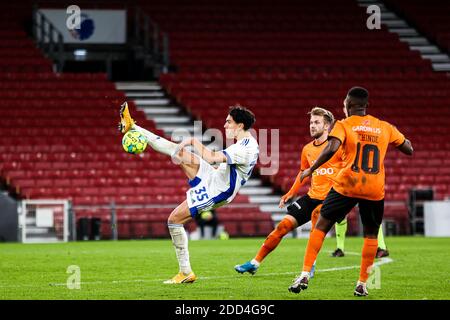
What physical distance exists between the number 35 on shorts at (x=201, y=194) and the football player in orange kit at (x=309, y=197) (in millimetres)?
1074

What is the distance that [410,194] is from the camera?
2488 cm

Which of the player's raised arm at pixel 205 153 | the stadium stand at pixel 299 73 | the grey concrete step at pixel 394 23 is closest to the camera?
the player's raised arm at pixel 205 153

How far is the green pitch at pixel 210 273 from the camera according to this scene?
9.84m

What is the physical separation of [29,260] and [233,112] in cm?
610

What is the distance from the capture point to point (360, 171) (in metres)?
9.31

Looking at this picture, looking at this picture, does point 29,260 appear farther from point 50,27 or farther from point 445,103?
point 445,103

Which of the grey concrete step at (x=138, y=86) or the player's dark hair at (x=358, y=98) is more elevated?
the grey concrete step at (x=138, y=86)

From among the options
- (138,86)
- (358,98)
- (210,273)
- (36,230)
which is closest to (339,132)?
(358,98)

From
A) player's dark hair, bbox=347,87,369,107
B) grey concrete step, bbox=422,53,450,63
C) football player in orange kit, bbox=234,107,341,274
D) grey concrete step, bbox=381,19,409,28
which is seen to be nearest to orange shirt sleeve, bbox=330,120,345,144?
player's dark hair, bbox=347,87,369,107

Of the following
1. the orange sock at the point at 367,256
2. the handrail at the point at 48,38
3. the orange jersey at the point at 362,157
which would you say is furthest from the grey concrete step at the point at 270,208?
the orange jersey at the point at 362,157

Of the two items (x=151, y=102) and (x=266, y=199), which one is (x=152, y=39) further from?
(x=266, y=199)

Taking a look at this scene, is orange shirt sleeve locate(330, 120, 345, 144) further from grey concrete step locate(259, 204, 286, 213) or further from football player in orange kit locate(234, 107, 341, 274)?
→ grey concrete step locate(259, 204, 286, 213)

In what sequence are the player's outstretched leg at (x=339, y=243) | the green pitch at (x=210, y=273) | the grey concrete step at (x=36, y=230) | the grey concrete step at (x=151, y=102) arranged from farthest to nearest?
the grey concrete step at (x=151, y=102), the grey concrete step at (x=36, y=230), the player's outstretched leg at (x=339, y=243), the green pitch at (x=210, y=273)

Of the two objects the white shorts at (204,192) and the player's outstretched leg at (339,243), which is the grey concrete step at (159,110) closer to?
the player's outstretched leg at (339,243)
